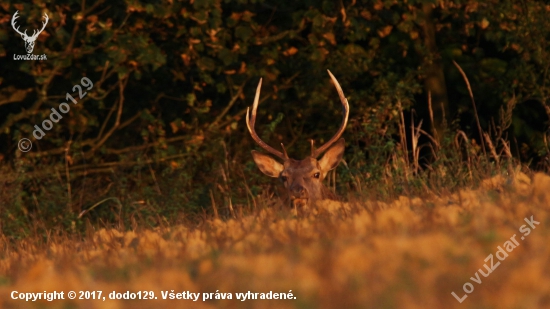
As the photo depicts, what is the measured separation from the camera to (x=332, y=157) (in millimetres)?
10461

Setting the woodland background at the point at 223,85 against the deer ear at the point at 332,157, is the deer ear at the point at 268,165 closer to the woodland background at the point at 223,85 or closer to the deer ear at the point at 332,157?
the woodland background at the point at 223,85

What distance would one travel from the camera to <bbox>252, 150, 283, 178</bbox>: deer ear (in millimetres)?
10719

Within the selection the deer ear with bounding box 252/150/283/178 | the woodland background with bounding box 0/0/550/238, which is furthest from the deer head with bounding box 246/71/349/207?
the woodland background with bounding box 0/0/550/238

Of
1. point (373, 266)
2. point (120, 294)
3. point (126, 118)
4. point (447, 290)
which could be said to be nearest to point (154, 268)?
point (120, 294)

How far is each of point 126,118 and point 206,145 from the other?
6.71 feet

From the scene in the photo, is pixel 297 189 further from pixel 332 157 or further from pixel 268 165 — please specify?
pixel 268 165

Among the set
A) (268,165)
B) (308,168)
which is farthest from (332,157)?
(268,165)

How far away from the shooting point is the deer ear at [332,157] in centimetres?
1038

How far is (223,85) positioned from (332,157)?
323 centimetres

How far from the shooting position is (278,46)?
43.2 feet

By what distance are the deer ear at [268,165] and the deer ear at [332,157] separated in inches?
18.1

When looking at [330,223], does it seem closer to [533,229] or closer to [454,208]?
[454,208]

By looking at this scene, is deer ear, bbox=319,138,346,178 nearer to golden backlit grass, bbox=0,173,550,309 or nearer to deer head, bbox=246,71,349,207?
deer head, bbox=246,71,349,207

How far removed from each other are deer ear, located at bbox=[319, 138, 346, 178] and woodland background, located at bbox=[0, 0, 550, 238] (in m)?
0.17
